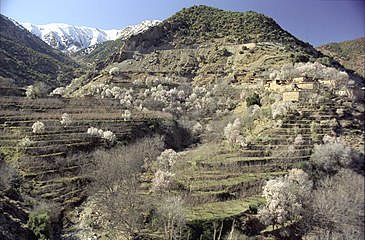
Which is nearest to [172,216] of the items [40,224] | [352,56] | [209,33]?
[40,224]

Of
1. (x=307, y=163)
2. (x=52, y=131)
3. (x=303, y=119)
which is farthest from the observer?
(x=52, y=131)

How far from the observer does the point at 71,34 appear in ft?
428

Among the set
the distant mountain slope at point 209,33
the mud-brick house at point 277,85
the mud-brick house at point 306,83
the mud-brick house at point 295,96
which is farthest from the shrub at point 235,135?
the distant mountain slope at point 209,33

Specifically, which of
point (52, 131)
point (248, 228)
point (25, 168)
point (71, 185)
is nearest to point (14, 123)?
point (52, 131)

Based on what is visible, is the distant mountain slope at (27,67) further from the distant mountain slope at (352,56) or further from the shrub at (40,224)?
the distant mountain slope at (352,56)

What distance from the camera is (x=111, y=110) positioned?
2378cm

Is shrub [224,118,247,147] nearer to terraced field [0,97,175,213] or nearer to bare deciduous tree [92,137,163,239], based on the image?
bare deciduous tree [92,137,163,239]

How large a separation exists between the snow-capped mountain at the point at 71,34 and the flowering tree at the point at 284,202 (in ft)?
332

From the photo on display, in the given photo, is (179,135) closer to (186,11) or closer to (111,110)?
(111,110)

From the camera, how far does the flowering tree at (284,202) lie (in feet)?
34.4

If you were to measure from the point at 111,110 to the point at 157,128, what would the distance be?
3.90 metres

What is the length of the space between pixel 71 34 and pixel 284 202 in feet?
440

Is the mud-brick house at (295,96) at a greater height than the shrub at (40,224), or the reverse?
the mud-brick house at (295,96)

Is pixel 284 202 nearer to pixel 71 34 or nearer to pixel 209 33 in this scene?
pixel 209 33
